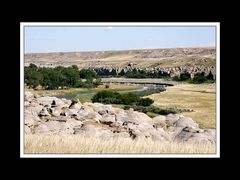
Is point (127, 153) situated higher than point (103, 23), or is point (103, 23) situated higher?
point (103, 23)

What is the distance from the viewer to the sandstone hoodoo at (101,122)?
16547mm

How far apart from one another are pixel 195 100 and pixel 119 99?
1.00m

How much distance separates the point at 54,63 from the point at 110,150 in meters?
1.37

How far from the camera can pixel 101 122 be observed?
1669cm

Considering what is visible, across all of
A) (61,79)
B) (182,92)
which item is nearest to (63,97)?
(61,79)

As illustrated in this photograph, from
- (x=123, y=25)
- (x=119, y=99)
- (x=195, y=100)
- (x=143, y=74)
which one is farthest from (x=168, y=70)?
(x=123, y=25)

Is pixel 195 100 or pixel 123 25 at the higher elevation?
pixel 123 25

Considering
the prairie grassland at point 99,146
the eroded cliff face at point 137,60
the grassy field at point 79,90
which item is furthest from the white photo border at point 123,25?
the grassy field at point 79,90

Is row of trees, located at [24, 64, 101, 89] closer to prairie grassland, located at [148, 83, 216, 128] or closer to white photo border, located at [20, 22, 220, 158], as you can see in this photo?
white photo border, located at [20, 22, 220, 158]

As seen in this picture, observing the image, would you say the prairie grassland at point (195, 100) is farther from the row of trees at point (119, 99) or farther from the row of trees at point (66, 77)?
the row of trees at point (66, 77)

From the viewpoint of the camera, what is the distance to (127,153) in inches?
647

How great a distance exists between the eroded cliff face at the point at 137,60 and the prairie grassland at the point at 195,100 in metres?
0.20

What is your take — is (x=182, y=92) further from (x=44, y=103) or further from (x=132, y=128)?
(x=44, y=103)

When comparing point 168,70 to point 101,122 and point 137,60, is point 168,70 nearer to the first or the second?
point 137,60
